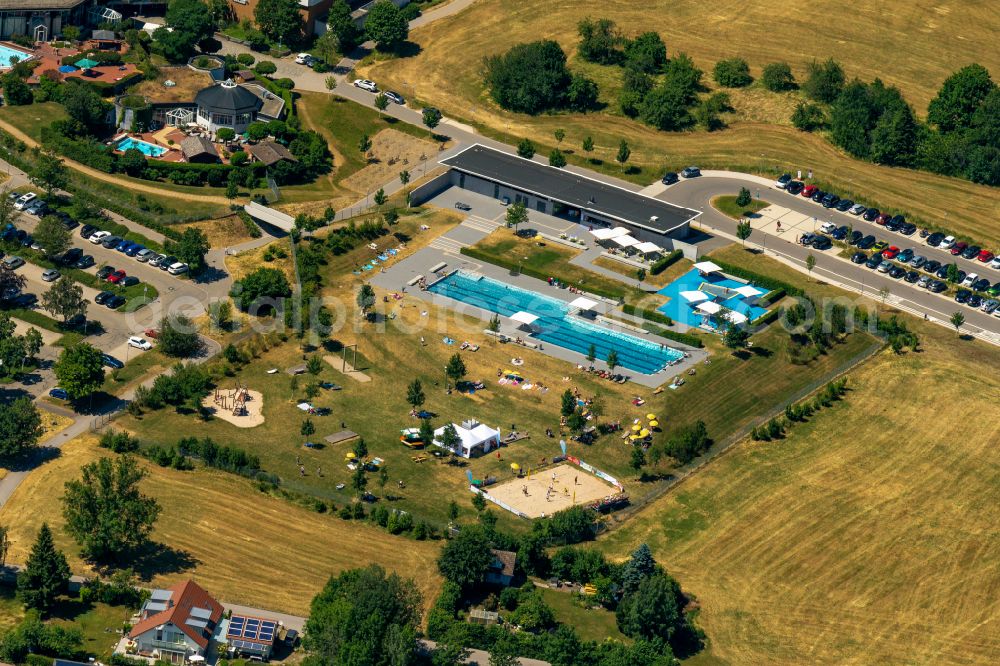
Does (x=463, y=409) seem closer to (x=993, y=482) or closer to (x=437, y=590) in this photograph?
(x=437, y=590)

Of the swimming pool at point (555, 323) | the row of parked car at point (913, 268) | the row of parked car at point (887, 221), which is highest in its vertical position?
the row of parked car at point (887, 221)

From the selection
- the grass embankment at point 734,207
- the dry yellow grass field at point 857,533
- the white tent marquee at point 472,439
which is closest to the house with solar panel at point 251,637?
the white tent marquee at point 472,439

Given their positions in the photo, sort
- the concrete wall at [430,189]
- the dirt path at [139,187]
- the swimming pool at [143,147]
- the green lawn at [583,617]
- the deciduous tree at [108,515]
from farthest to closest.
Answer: the swimming pool at [143,147] < the concrete wall at [430,189] < the dirt path at [139,187] < the deciduous tree at [108,515] < the green lawn at [583,617]

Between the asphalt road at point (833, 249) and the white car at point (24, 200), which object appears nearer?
the asphalt road at point (833, 249)

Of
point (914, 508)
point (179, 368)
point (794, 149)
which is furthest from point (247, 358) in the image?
point (794, 149)

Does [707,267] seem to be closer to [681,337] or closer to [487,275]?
[681,337]

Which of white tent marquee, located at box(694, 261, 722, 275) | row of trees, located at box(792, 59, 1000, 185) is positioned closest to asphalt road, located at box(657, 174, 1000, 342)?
white tent marquee, located at box(694, 261, 722, 275)

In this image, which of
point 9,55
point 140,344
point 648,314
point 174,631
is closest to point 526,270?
point 648,314

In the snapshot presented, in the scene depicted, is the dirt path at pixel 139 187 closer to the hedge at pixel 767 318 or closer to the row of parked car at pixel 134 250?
the row of parked car at pixel 134 250
